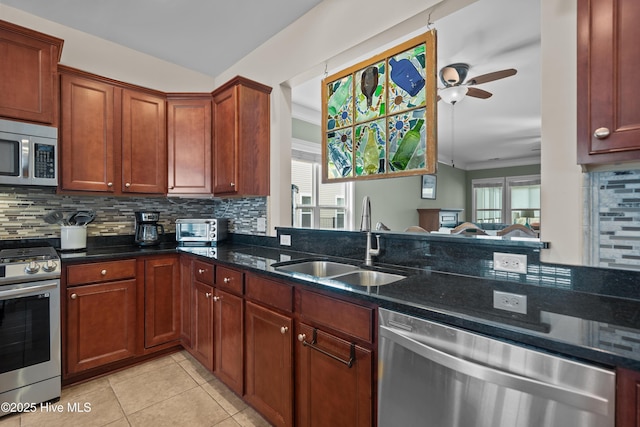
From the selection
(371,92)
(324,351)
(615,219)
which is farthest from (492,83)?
(324,351)

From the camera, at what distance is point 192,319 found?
2.39 m

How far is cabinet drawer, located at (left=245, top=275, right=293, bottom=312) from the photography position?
1.55 metres

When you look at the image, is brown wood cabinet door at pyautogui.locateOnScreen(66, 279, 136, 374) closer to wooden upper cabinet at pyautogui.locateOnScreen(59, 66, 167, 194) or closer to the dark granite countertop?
wooden upper cabinet at pyautogui.locateOnScreen(59, 66, 167, 194)

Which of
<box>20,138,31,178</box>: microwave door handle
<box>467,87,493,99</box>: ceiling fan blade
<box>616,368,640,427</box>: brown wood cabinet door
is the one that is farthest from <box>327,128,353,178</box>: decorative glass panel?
<box>20,138,31,178</box>: microwave door handle

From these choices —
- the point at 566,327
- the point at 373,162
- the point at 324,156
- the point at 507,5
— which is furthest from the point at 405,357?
the point at 507,5

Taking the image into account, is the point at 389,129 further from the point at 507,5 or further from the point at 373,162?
the point at 507,5

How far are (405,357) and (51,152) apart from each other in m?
2.58

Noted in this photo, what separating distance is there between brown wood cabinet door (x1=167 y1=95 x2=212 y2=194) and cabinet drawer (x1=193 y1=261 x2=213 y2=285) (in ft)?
2.57

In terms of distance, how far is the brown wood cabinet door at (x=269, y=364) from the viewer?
5.07 ft

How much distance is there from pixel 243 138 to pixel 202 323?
1.48 metres

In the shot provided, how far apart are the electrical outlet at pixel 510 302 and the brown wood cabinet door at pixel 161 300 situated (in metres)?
2.33

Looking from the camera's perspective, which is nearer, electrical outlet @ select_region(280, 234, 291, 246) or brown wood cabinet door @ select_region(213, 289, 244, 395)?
brown wood cabinet door @ select_region(213, 289, 244, 395)

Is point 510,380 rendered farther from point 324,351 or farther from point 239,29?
point 239,29

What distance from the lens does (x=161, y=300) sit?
2.48 metres
